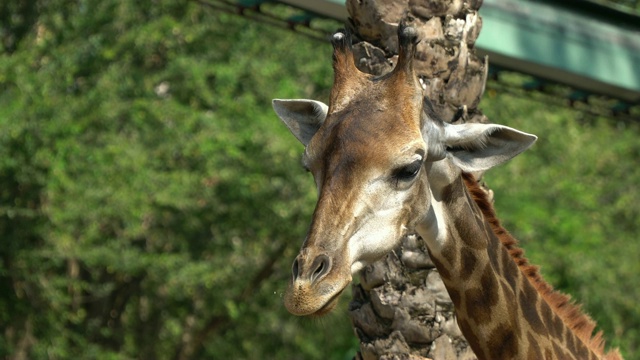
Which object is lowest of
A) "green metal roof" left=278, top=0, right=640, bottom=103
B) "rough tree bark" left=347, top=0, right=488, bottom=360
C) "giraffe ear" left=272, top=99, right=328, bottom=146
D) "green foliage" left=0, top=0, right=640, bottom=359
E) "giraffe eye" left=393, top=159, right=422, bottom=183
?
"green foliage" left=0, top=0, right=640, bottom=359

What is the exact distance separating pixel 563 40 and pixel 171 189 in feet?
18.6

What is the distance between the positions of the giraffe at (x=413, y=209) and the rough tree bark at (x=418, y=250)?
747 millimetres

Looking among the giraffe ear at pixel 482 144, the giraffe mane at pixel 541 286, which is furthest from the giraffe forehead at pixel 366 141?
the giraffe mane at pixel 541 286

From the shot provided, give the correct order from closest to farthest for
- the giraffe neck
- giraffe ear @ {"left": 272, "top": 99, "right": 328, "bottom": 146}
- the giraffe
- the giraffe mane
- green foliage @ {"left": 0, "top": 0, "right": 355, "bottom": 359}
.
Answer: the giraffe → the giraffe neck → giraffe ear @ {"left": 272, "top": 99, "right": 328, "bottom": 146} → the giraffe mane → green foliage @ {"left": 0, "top": 0, "right": 355, "bottom": 359}

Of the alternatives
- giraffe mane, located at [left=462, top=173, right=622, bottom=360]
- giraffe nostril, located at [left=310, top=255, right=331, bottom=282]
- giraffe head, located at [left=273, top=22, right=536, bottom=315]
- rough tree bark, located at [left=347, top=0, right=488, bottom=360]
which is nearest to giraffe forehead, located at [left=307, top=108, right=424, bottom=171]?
giraffe head, located at [left=273, top=22, right=536, bottom=315]

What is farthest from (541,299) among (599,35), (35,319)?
(35,319)

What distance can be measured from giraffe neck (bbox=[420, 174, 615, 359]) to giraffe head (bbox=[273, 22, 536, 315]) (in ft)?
0.40

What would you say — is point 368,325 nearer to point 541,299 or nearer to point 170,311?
point 541,299

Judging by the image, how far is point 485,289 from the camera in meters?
4.45

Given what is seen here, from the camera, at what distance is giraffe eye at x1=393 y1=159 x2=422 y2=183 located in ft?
13.3

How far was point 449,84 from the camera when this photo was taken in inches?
218

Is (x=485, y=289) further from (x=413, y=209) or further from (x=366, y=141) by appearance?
(x=366, y=141)

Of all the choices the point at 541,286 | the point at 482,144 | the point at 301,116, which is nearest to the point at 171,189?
the point at 301,116

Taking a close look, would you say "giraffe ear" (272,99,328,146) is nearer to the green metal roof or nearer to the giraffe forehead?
the giraffe forehead
